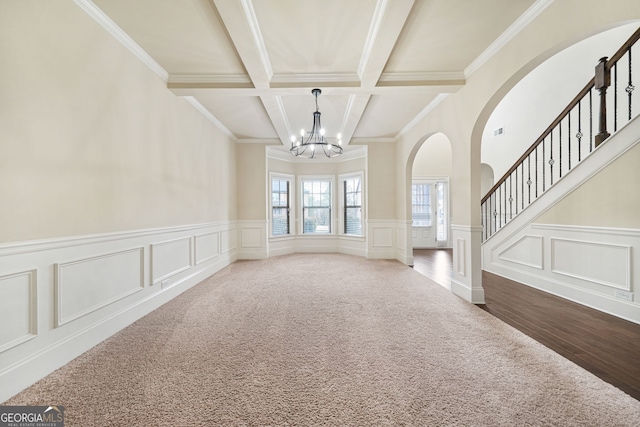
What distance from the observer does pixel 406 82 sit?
3416 millimetres

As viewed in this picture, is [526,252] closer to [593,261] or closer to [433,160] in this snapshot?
[593,261]

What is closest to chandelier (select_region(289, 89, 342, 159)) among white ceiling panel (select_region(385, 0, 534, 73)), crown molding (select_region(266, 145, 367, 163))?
crown molding (select_region(266, 145, 367, 163))

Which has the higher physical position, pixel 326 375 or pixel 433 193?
pixel 433 193

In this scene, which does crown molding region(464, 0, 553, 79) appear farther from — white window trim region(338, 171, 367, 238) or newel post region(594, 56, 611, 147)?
white window trim region(338, 171, 367, 238)

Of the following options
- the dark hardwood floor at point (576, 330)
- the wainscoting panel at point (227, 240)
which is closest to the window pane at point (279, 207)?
the wainscoting panel at point (227, 240)

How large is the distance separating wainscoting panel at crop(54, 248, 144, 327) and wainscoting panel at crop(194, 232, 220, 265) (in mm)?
1348

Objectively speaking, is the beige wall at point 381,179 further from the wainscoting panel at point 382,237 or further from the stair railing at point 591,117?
the stair railing at point 591,117

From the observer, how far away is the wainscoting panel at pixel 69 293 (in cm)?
168

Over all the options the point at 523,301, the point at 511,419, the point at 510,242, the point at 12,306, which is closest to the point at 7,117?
the point at 12,306

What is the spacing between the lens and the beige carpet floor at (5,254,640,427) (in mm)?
1471

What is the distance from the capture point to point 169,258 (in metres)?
3.46

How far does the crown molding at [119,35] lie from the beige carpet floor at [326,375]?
276cm

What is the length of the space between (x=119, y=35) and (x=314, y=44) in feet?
6.04

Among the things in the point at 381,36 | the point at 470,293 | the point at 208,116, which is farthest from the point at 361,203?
the point at 381,36
